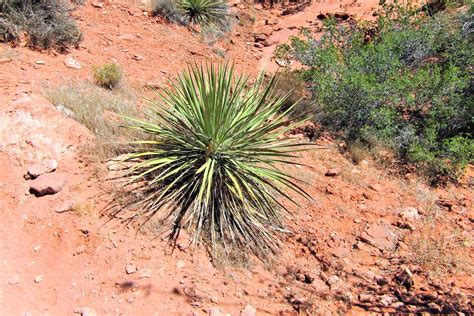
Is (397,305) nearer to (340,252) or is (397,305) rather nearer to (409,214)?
(340,252)

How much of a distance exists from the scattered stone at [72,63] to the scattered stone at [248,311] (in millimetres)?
4563

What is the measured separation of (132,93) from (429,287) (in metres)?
4.50

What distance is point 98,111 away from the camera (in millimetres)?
4340

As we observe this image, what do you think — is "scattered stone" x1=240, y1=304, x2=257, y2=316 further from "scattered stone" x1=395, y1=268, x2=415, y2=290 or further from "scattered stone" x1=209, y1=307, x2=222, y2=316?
"scattered stone" x1=395, y1=268, x2=415, y2=290

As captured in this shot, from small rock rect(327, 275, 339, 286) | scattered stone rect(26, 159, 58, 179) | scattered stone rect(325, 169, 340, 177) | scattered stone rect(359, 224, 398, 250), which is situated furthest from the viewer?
scattered stone rect(325, 169, 340, 177)

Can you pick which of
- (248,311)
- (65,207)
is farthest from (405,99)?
(65,207)

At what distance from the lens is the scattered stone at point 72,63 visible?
5551 mm

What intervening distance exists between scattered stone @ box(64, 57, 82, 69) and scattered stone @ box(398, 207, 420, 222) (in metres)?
5.11

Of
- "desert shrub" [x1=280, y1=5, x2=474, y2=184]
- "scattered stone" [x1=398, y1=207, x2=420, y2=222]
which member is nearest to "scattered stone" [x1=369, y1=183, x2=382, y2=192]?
"scattered stone" [x1=398, y1=207, x2=420, y2=222]

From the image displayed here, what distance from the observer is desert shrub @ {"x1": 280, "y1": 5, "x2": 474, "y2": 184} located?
543cm

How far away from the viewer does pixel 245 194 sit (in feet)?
11.8

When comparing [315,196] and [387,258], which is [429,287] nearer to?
[387,258]

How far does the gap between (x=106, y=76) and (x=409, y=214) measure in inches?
178

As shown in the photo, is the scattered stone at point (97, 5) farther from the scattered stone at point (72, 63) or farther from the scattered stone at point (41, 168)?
the scattered stone at point (41, 168)
